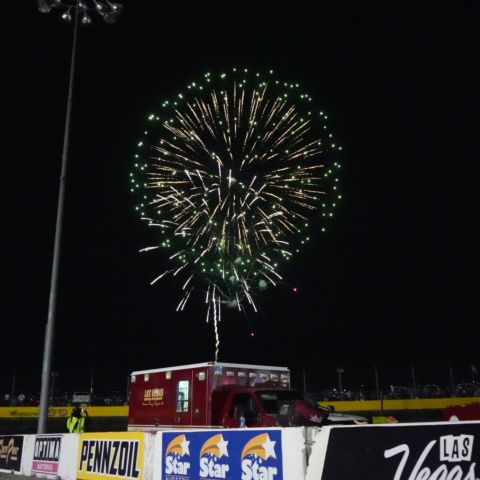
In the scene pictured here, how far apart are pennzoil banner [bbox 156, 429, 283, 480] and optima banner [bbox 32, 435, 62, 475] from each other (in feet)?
12.6

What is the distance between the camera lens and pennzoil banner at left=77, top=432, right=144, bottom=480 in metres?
9.90

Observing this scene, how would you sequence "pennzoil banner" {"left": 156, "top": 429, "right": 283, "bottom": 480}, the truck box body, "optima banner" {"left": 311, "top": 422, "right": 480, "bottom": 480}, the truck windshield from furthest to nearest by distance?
1. the truck box body
2. the truck windshield
3. "pennzoil banner" {"left": 156, "top": 429, "right": 283, "bottom": 480}
4. "optima banner" {"left": 311, "top": 422, "right": 480, "bottom": 480}

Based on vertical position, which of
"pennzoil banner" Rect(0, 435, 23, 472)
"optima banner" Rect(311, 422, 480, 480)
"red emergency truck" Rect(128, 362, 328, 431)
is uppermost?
"red emergency truck" Rect(128, 362, 328, 431)

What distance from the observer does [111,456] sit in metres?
10.4

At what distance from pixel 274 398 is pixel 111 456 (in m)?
3.97

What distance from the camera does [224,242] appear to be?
21625 mm

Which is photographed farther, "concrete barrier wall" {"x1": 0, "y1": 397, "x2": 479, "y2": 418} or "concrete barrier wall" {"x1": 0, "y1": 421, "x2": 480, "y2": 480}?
"concrete barrier wall" {"x1": 0, "y1": 397, "x2": 479, "y2": 418}

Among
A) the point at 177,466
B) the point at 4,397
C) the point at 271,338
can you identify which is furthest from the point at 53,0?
the point at 271,338

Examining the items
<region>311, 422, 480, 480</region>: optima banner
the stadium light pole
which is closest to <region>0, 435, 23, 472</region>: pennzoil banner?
the stadium light pole

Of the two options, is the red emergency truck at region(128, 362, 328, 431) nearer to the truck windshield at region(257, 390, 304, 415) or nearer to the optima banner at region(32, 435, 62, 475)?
the truck windshield at region(257, 390, 304, 415)

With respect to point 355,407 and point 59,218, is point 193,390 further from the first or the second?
point 355,407

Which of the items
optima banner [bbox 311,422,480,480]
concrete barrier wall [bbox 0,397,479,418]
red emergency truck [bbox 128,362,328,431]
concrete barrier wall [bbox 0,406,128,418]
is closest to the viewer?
optima banner [bbox 311,422,480,480]

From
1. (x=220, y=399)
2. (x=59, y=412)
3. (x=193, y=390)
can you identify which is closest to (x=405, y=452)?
(x=220, y=399)

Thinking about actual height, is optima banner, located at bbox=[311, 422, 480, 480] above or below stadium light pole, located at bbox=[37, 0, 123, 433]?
below
